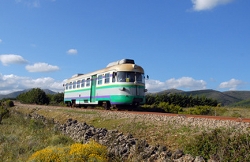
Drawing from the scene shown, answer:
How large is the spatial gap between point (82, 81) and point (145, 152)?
1814cm

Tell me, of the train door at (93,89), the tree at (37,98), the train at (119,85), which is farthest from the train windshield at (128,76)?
the tree at (37,98)

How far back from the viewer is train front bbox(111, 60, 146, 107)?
17375mm

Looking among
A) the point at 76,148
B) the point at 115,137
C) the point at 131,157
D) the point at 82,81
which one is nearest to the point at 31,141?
the point at 115,137

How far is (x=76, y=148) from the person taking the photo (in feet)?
19.0

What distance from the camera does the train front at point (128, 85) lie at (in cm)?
1738

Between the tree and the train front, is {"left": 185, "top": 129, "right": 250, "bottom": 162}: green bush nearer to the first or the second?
the train front

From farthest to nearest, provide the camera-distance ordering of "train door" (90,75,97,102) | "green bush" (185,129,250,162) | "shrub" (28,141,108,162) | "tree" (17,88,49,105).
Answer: "tree" (17,88,49,105) → "train door" (90,75,97,102) → "shrub" (28,141,108,162) → "green bush" (185,129,250,162)

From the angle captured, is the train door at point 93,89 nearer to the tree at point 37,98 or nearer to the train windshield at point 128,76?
the train windshield at point 128,76

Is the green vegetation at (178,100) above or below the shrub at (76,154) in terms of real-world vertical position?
above

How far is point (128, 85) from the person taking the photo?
690 inches

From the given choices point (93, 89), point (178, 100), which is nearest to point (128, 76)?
point (93, 89)

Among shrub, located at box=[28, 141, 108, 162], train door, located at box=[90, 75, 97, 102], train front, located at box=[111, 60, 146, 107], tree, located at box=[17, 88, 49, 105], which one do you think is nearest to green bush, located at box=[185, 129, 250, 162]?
shrub, located at box=[28, 141, 108, 162]

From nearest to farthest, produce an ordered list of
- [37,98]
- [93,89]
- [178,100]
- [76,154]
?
[76,154]
[93,89]
[178,100]
[37,98]

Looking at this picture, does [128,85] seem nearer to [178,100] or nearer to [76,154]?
Result: [76,154]
